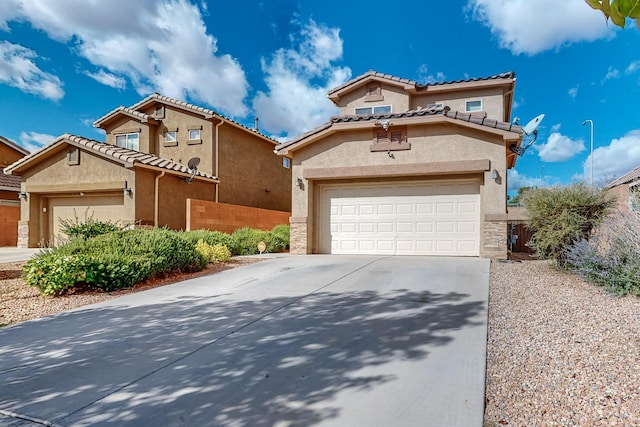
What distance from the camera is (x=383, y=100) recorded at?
17391 mm

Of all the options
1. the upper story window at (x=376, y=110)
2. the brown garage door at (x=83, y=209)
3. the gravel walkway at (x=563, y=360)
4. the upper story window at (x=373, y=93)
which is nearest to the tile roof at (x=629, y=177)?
the upper story window at (x=376, y=110)

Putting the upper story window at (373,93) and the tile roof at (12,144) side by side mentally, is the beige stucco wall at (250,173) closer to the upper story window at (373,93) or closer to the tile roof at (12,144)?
the upper story window at (373,93)

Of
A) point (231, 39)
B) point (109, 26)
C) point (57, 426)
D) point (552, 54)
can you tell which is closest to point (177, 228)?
point (109, 26)

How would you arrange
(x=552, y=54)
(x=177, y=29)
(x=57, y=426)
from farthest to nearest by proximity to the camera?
1. (x=552, y=54)
2. (x=177, y=29)
3. (x=57, y=426)

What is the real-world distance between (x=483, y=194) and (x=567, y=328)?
710 cm

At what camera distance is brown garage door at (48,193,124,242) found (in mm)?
14883

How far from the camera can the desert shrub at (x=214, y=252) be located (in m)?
10.3

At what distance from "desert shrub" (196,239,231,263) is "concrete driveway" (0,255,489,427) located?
3.77 meters

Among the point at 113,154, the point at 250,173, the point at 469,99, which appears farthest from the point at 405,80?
the point at 113,154

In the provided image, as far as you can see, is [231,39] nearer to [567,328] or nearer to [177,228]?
[177,228]

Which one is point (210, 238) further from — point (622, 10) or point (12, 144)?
point (12, 144)

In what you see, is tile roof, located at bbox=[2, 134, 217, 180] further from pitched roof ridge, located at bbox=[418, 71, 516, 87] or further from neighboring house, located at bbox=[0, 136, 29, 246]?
pitched roof ridge, located at bbox=[418, 71, 516, 87]

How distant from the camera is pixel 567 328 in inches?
177

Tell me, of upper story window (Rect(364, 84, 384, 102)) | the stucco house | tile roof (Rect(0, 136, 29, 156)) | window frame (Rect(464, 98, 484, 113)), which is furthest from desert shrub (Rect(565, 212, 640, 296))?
tile roof (Rect(0, 136, 29, 156))
